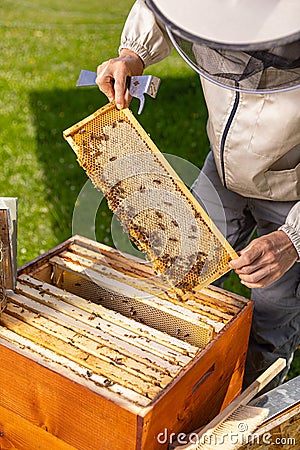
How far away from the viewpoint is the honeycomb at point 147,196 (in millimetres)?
2199

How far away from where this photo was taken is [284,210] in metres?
2.52

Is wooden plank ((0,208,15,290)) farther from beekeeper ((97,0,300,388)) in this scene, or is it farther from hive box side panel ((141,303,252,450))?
hive box side panel ((141,303,252,450))

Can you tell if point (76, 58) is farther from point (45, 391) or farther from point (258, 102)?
point (45, 391)

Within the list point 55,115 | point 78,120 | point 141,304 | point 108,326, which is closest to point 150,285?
point 141,304

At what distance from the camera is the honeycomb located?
2.20 metres

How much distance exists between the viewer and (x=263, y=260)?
2.08 m

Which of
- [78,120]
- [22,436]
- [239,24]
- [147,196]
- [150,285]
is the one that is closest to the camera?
[239,24]

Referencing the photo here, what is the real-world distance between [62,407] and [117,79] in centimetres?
111

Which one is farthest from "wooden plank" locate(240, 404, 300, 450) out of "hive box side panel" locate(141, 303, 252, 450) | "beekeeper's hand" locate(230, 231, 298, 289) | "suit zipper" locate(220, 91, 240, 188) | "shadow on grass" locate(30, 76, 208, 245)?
"shadow on grass" locate(30, 76, 208, 245)

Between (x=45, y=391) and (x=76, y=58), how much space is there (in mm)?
5366

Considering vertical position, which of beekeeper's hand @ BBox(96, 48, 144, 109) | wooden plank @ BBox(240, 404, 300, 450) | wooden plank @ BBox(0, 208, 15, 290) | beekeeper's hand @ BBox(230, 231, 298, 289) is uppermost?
beekeeper's hand @ BBox(96, 48, 144, 109)

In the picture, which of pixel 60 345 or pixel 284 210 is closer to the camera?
pixel 60 345

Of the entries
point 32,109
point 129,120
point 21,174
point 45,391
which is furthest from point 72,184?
point 45,391

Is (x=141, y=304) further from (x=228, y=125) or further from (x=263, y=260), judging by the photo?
(x=228, y=125)
